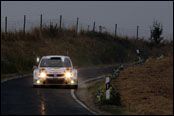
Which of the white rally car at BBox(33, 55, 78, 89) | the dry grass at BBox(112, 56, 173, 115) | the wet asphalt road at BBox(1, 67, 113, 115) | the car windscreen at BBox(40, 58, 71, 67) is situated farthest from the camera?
the car windscreen at BBox(40, 58, 71, 67)

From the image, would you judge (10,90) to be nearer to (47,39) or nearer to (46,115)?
(46,115)

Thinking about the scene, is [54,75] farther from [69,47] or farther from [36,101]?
[69,47]

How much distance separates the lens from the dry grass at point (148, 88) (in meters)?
16.0

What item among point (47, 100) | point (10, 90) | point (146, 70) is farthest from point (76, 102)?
point (146, 70)

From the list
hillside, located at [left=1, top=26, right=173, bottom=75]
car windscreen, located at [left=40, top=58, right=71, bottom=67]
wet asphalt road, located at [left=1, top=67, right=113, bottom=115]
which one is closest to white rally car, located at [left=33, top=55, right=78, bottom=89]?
car windscreen, located at [left=40, top=58, right=71, bottom=67]

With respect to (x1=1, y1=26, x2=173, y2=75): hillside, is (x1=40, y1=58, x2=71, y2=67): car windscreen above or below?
below

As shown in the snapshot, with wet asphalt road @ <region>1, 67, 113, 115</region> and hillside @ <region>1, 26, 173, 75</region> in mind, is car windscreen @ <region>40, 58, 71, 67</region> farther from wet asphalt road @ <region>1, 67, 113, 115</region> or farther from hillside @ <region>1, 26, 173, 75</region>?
hillside @ <region>1, 26, 173, 75</region>

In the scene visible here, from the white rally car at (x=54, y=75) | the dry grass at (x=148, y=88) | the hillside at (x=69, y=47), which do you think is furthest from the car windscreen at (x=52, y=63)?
the hillside at (x=69, y=47)

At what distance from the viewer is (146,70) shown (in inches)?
1003

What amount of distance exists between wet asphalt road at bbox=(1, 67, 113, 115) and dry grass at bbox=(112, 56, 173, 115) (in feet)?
7.32

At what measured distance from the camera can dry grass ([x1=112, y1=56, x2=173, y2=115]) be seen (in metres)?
16.0

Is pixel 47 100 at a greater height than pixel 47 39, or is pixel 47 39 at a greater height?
pixel 47 39

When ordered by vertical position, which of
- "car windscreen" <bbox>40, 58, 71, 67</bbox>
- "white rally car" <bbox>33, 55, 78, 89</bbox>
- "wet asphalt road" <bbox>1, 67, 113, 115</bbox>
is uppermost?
"car windscreen" <bbox>40, 58, 71, 67</bbox>

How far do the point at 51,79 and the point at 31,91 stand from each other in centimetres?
108
